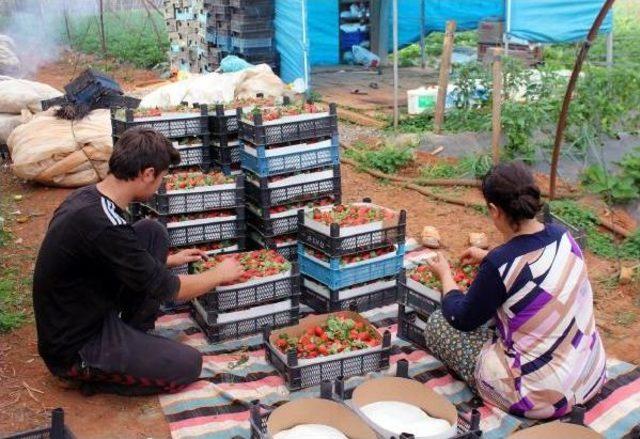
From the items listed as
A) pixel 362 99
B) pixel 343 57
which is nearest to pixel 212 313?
pixel 362 99

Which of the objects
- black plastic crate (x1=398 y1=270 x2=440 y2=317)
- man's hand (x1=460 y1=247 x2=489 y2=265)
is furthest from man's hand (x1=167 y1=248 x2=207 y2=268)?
man's hand (x1=460 y1=247 x2=489 y2=265)

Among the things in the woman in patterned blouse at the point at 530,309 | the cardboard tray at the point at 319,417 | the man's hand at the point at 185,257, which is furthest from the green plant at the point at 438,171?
the cardboard tray at the point at 319,417

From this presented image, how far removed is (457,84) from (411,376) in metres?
6.39

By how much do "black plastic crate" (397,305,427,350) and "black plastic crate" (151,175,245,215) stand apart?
4.50 feet

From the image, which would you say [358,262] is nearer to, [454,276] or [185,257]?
[454,276]

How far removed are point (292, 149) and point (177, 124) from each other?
996mm

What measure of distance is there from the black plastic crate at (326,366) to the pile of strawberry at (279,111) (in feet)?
5.63

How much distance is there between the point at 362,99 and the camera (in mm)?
13016

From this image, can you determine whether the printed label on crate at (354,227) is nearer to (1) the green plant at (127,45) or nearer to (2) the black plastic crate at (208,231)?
(2) the black plastic crate at (208,231)

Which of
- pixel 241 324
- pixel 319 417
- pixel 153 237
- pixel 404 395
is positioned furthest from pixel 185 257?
pixel 404 395

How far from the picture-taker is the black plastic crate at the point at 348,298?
5062 millimetres

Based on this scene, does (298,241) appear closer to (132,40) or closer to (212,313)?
A: (212,313)

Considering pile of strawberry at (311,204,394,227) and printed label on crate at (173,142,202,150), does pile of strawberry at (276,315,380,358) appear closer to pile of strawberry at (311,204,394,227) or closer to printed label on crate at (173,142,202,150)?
pile of strawberry at (311,204,394,227)

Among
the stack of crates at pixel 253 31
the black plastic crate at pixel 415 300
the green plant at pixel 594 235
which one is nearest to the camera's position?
the black plastic crate at pixel 415 300
